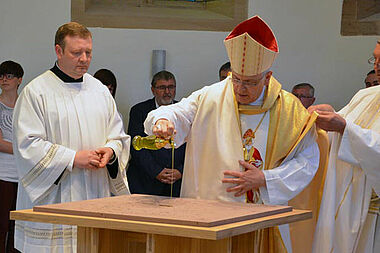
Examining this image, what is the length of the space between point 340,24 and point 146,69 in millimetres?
2235

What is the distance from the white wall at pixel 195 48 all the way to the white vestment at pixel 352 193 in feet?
11.7

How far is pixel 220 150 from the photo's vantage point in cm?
434

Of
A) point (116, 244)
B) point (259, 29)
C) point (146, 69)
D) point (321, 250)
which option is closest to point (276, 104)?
point (259, 29)

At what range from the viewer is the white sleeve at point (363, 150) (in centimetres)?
454

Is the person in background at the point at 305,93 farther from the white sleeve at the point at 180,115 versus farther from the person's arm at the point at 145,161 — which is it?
the white sleeve at the point at 180,115

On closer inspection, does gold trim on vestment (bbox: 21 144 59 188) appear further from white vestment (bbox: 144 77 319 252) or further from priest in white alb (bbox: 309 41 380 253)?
priest in white alb (bbox: 309 41 380 253)

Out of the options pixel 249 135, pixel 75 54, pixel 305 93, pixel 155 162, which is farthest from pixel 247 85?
pixel 305 93

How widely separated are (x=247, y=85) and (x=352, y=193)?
1.05 metres

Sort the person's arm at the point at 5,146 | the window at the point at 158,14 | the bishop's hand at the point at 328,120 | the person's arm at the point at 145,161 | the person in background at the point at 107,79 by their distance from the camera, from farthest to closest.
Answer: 1. the window at the point at 158,14
2. the person in background at the point at 107,79
3. the person's arm at the point at 145,161
4. the person's arm at the point at 5,146
5. the bishop's hand at the point at 328,120

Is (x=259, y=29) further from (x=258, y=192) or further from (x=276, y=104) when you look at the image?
(x=258, y=192)

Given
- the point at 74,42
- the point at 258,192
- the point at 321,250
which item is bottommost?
the point at 321,250

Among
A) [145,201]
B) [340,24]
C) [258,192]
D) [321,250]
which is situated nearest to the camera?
[145,201]

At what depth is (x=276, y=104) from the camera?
4.45 m

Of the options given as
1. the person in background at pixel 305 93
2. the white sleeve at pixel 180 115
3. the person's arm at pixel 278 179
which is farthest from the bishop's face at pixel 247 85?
the person in background at pixel 305 93
